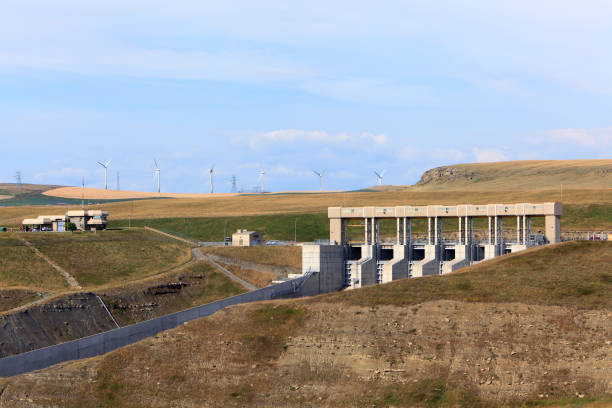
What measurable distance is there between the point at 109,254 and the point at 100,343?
49729mm

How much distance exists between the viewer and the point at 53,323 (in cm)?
10956

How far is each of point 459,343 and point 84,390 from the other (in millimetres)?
36729

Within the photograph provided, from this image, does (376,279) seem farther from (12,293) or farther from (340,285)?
(12,293)

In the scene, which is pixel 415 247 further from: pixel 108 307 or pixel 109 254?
pixel 109 254

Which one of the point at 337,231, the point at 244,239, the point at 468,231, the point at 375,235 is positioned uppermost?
the point at 468,231

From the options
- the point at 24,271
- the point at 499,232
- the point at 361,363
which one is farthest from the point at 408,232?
the point at 361,363

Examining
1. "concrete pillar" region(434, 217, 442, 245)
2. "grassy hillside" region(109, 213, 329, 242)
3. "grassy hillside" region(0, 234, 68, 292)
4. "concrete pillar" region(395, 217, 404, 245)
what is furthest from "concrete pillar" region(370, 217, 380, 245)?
"grassy hillside" region(0, 234, 68, 292)

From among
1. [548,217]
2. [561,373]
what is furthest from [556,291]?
[548,217]

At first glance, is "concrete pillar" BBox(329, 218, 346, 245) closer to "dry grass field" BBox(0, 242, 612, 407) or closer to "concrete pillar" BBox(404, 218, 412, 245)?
"concrete pillar" BBox(404, 218, 412, 245)

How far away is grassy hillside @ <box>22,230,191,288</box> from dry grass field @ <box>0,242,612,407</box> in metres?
43.4

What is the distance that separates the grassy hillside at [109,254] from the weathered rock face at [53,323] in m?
10.8

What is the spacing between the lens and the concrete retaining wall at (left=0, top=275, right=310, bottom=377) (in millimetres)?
87062

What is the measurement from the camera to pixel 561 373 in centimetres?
7700

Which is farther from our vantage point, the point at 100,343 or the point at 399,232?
the point at 399,232
